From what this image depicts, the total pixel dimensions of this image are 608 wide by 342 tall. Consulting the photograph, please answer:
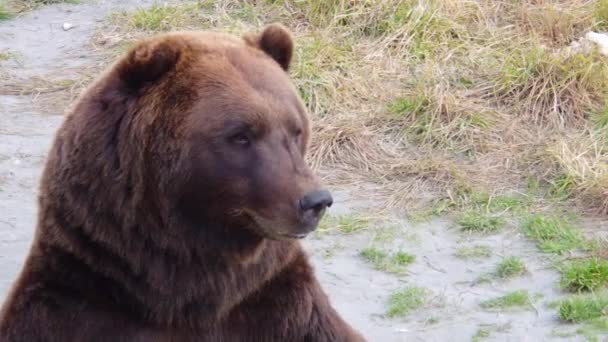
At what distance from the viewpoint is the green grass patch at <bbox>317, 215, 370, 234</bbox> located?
702cm

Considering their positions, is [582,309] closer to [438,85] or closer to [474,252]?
[474,252]

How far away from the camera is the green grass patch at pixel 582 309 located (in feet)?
19.2

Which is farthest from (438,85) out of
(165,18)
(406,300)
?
(406,300)

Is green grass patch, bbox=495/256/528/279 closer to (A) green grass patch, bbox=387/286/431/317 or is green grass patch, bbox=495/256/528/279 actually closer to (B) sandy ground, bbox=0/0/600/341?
(B) sandy ground, bbox=0/0/600/341

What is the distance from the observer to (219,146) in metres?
4.17

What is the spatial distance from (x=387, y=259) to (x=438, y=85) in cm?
229

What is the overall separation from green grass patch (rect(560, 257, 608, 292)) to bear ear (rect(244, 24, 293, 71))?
2.34 metres

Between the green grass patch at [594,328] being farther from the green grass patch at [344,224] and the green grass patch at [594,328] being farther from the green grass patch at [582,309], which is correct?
the green grass patch at [344,224]

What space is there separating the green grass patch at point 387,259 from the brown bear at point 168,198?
6.88ft

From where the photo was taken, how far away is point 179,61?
427 cm

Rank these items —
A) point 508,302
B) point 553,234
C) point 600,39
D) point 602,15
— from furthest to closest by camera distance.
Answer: point 602,15 < point 600,39 < point 553,234 < point 508,302

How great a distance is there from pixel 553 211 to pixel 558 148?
724 mm

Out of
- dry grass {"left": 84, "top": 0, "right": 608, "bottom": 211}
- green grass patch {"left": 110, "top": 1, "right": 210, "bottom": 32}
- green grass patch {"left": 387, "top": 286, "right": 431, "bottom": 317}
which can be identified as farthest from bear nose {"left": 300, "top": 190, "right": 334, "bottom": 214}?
green grass patch {"left": 110, "top": 1, "right": 210, "bottom": 32}

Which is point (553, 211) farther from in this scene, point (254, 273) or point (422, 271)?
point (254, 273)
